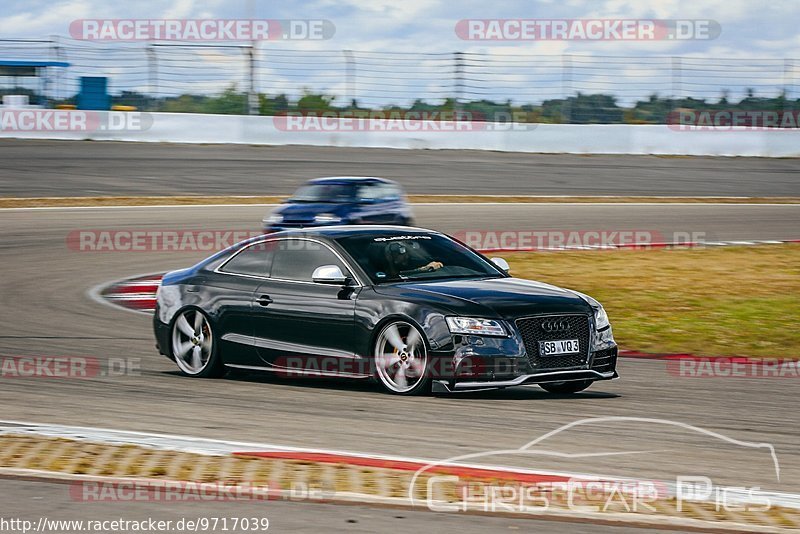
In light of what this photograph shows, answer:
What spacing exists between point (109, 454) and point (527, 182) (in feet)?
87.9

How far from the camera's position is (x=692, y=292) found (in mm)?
16281

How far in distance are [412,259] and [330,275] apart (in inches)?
28.6

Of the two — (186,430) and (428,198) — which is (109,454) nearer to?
(186,430)

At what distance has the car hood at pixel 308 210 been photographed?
21578 millimetres

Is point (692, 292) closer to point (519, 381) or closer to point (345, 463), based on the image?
point (519, 381)

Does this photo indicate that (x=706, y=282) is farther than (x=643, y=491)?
Yes

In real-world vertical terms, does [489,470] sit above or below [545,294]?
below

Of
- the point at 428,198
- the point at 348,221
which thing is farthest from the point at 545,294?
the point at 428,198

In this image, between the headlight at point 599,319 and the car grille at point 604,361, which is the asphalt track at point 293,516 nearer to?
the car grille at point 604,361

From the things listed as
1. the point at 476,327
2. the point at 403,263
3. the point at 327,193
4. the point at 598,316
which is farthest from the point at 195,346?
the point at 327,193

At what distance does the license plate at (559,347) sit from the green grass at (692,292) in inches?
133

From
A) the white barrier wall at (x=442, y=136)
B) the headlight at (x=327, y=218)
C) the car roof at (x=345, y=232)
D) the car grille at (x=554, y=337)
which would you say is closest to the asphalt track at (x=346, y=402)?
the car grille at (x=554, y=337)

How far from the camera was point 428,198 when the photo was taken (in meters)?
30.2

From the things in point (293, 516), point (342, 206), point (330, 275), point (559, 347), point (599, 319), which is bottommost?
point (293, 516)
